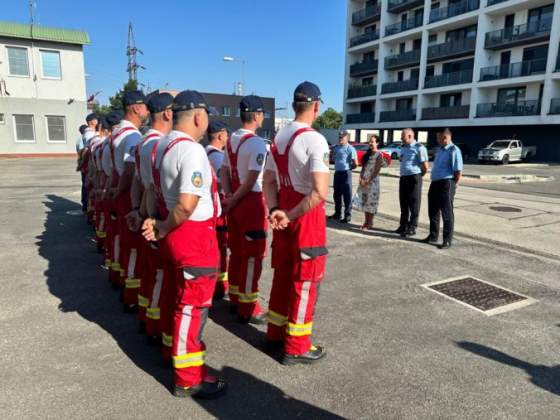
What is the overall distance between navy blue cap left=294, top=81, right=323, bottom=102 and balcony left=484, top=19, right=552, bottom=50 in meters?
34.9

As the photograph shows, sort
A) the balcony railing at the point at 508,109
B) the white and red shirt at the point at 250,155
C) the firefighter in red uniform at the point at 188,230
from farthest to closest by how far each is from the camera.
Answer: the balcony railing at the point at 508,109, the white and red shirt at the point at 250,155, the firefighter in red uniform at the point at 188,230

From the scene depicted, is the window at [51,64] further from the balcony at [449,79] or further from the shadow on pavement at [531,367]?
the balcony at [449,79]

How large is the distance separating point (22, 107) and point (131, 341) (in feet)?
95.5

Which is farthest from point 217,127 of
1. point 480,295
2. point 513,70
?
point 513,70

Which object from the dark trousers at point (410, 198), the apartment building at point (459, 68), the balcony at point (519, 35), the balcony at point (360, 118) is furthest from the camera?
the balcony at point (360, 118)

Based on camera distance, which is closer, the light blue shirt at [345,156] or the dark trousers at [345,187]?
the light blue shirt at [345,156]

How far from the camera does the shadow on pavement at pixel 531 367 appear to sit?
3.05 meters

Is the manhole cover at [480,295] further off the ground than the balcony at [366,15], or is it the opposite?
the balcony at [366,15]

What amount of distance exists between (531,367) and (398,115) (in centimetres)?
4102

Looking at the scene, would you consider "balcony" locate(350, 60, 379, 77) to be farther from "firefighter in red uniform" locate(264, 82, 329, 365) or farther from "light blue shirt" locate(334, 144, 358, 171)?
"firefighter in red uniform" locate(264, 82, 329, 365)

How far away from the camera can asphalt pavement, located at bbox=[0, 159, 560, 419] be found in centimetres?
276

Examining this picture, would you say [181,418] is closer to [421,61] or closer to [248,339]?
[248,339]

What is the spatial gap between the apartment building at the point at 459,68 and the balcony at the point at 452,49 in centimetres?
9

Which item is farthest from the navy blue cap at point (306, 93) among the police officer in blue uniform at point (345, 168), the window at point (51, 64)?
the window at point (51, 64)
